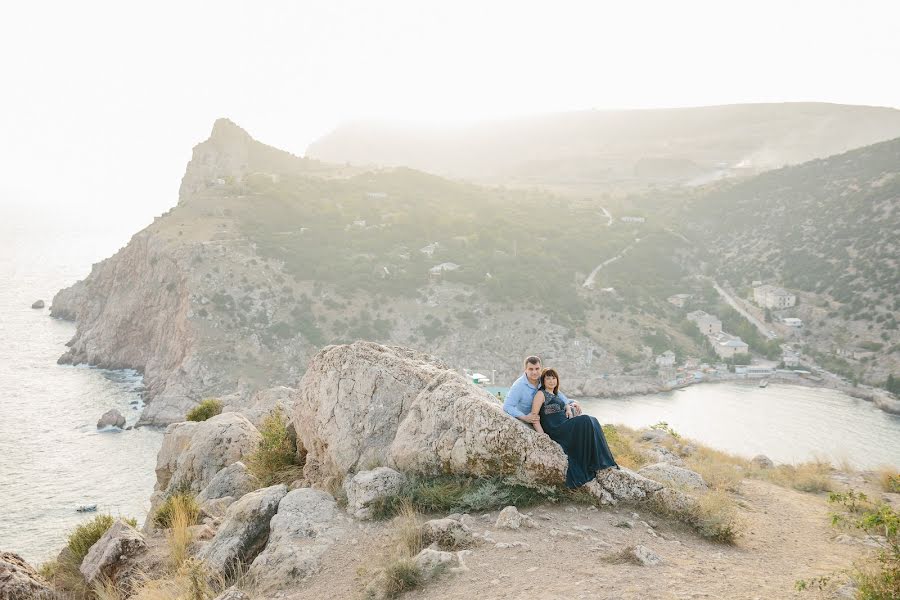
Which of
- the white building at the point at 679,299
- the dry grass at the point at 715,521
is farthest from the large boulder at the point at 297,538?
the white building at the point at 679,299

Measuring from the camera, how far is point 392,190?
269 feet

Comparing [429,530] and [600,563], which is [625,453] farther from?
[429,530]

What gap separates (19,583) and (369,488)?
4201mm

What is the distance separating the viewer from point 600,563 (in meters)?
5.79

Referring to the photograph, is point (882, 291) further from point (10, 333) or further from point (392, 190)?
point (10, 333)

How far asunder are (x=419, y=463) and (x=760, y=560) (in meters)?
3.98

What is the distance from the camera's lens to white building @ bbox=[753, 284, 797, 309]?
60.7 m

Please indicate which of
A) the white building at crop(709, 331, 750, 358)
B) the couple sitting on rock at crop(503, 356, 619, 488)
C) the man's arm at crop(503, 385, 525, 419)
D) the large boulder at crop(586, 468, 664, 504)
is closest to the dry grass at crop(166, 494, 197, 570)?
the man's arm at crop(503, 385, 525, 419)

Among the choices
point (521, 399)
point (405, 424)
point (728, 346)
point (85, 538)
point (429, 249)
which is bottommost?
point (728, 346)

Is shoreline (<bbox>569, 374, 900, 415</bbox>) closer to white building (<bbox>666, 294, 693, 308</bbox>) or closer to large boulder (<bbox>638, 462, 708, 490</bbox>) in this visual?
white building (<bbox>666, 294, 693, 308</bbox>)

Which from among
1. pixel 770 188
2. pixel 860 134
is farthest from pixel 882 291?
pixel 860 134

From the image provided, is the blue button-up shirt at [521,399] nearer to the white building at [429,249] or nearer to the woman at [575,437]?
the woman at [575,437]

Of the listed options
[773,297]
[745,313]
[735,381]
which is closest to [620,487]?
[735,381]

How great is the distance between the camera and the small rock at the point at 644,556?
5.77 metres
